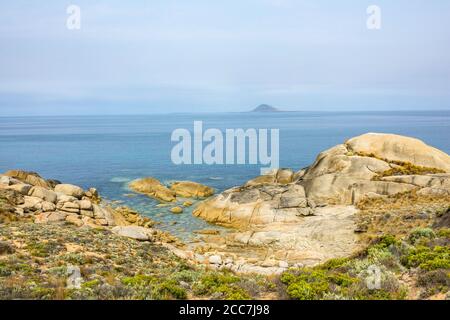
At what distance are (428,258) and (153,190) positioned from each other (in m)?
48.1

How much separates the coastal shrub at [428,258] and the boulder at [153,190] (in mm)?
41817

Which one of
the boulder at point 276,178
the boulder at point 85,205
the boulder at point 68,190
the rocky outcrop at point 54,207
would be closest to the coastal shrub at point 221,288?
the rocky outcrop at point 54,207

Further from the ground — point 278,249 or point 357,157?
point 357,157

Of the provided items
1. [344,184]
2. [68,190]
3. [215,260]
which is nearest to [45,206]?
[68,190]

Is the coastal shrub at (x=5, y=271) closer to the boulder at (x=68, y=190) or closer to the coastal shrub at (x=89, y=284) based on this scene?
the coastal shrub at (x=89, y=284)

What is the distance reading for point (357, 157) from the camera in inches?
1877

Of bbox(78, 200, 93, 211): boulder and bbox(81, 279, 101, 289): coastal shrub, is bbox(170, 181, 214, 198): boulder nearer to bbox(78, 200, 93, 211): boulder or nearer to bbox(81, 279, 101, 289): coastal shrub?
bbox(78, 200, 93, 211): boulder

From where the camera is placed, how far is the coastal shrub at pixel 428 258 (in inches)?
562

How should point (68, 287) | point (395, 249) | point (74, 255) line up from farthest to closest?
point (74, 255)
point (395, 249)
point (68, 287)
